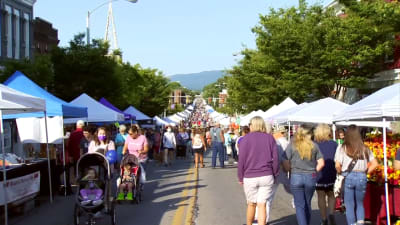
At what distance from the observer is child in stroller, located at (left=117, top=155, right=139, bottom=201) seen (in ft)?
41.8

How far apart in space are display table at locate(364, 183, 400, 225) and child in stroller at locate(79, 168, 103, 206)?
4.66 metres

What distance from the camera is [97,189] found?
9836 mm

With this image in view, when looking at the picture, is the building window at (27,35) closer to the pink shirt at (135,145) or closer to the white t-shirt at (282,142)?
the pink shirt at (135,145)

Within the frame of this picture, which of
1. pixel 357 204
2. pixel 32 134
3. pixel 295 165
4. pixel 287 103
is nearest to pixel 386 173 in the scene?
pixel 357 204

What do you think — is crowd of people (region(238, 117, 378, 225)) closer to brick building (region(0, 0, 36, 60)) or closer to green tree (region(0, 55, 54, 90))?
green tree (region(0, 55, 54, 90))

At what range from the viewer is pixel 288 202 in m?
13.4

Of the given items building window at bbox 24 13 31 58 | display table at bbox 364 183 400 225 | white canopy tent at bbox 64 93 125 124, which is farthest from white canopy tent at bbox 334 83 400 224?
building window at bbox 24 13 31 58

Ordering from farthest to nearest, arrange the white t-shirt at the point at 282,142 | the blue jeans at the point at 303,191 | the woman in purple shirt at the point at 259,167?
the white t-shirt at the point at 282,142
the blue jeans at the point at 303,191
the woman in purple shirt at the point at 259,167

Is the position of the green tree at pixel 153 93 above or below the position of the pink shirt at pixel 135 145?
above

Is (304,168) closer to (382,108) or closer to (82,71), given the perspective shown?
(382,108)

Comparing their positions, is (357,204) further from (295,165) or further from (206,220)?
(206,220)

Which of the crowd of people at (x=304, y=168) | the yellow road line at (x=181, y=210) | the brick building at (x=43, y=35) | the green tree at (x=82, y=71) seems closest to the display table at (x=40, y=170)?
the yellow road line at (x=181, y=210)

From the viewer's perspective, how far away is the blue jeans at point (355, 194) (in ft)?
29.1

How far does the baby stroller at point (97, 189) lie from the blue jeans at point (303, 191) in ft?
10.3
